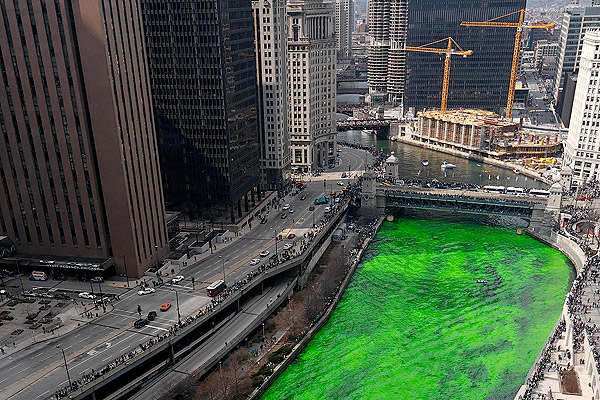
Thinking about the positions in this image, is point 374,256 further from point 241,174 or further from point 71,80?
point 71,80

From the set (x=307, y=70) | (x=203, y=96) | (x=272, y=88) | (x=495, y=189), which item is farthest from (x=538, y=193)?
(x=203, y=96)

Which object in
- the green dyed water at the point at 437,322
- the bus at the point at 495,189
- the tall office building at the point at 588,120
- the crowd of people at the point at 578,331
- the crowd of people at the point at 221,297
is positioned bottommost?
the green dyed water at the point at 437,322

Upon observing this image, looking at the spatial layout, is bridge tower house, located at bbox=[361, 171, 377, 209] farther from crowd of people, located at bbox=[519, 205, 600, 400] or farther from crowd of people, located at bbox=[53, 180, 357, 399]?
crowd of people, located at bbox=[519, 205, 600, 400]

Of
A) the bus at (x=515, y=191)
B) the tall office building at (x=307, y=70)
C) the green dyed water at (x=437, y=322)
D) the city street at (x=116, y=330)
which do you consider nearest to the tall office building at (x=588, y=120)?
the bus at (x=515, y=191)

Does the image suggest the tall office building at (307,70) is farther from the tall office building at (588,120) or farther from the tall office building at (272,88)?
the tall office building at (588,120)

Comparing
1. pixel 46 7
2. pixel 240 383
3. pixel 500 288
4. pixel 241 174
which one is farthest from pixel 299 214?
pixel 46 7
